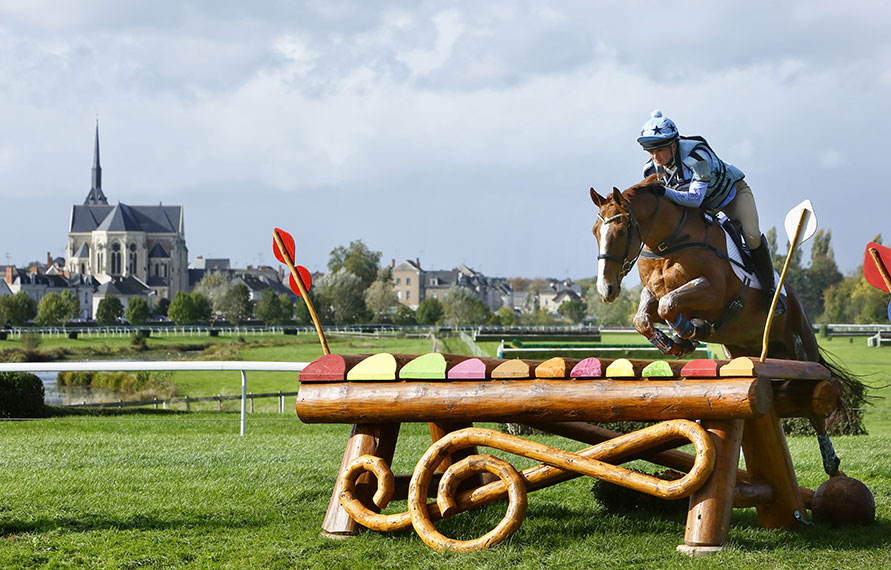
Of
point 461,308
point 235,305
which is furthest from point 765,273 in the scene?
point 235,305

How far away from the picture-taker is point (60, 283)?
10519 cm

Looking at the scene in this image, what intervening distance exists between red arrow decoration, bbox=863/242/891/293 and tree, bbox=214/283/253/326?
251ft

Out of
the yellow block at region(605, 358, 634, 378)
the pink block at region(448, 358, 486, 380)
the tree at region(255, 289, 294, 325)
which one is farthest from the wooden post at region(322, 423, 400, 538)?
the tree at region(255, 289, 294, 325)

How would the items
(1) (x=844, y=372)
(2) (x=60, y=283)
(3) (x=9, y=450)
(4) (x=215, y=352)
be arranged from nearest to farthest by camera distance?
(1) (x=844, y=372) < (3) (x=9, y=450) < (4) (x=215, y=352) < (2) (x=60, y=283)

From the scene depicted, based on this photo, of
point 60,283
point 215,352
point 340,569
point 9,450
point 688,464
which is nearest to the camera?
point 340,569

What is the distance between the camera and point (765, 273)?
208 inches

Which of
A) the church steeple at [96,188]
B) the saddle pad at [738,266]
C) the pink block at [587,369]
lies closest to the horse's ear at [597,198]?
the saddle pad at [738,266]

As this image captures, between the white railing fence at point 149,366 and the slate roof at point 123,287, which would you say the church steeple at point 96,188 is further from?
the white railing fence at point 149,366

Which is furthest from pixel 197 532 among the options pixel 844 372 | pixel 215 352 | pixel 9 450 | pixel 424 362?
pixel 215 352

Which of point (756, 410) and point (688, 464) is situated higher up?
point (756, 410)

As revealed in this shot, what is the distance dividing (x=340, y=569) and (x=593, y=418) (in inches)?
49.6

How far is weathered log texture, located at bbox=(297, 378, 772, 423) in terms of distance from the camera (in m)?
3.60

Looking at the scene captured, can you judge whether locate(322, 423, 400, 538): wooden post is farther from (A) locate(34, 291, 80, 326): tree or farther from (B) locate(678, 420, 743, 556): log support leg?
(A) locate(34, 291, 80, 326): tree

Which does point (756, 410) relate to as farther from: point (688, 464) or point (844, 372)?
point (844, 372)
